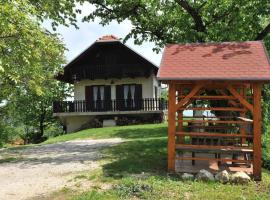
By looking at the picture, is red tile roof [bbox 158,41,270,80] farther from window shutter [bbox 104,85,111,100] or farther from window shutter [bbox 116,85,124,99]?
window shutter [bbox 104,85,111,100]

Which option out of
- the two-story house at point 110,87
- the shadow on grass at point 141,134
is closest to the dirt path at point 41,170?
the shadow on grass at point 141,134

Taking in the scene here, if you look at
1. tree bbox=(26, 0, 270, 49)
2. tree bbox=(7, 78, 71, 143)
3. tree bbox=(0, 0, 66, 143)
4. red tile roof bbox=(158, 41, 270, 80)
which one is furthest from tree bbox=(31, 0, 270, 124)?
tree bbox=(7, 78, 71, 143)

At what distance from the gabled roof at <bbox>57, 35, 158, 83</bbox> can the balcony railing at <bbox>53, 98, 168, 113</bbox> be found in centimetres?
279

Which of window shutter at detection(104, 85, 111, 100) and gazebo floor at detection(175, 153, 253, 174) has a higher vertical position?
window shutter at detection(104, 85, 111, 100)

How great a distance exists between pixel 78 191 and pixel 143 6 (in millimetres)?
11885

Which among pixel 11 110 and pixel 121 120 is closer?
pixel 121 120

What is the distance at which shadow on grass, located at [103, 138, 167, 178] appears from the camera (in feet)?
40.7

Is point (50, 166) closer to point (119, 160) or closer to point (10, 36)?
point (119, 160)

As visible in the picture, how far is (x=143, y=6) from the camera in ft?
65.3

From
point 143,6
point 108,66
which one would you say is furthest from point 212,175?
point 108,66

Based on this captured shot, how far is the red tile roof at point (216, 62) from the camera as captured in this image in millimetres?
11617

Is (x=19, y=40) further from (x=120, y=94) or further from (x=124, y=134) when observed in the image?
(x=120, y=94)

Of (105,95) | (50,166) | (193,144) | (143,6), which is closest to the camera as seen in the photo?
(193,144)

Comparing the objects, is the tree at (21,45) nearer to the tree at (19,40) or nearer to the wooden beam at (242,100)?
the tree at (19,40)
